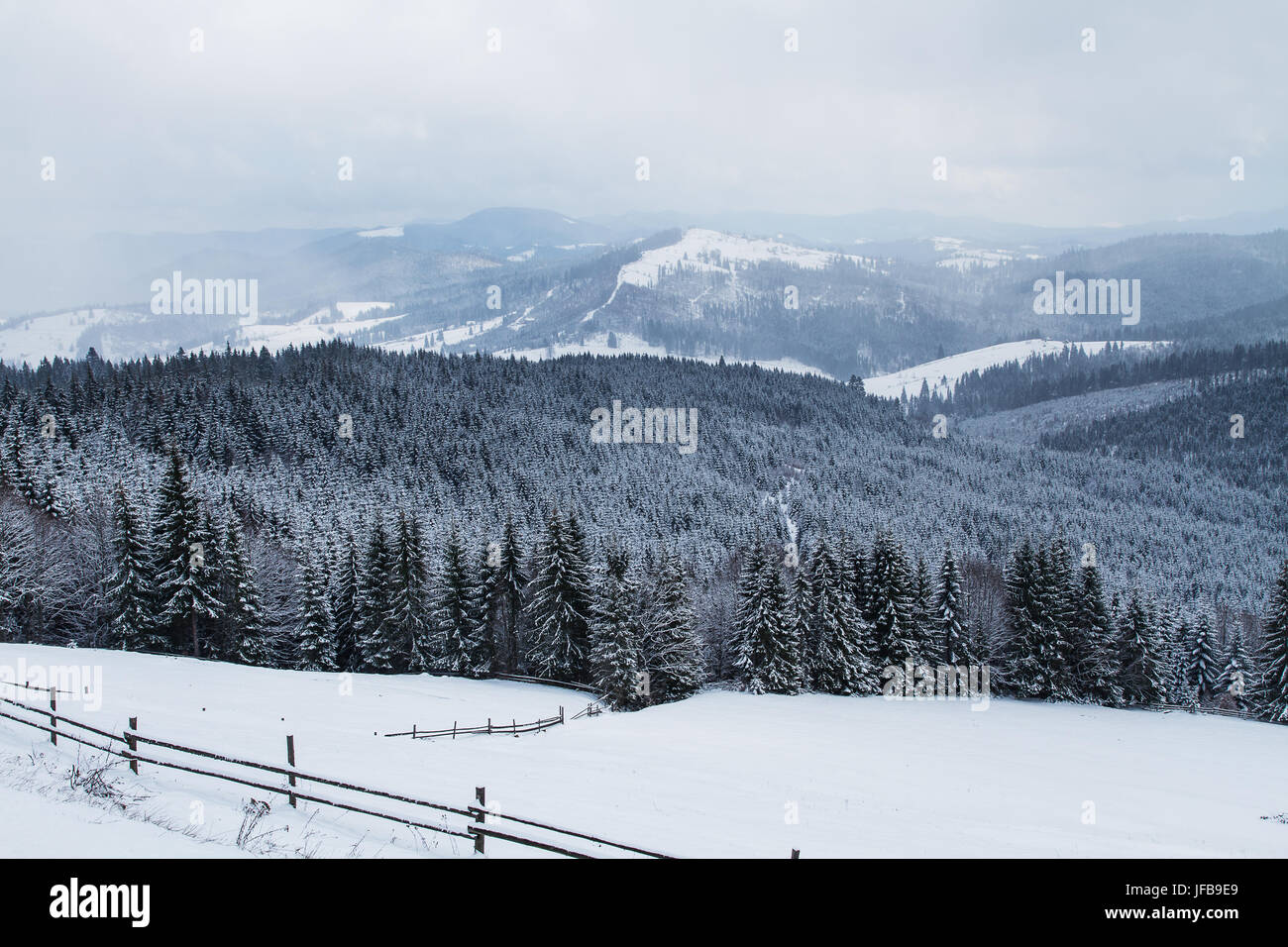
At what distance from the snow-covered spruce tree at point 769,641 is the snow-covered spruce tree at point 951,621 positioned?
1156 centimetres

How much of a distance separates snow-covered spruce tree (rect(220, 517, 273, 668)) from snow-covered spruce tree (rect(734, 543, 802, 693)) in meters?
31.8

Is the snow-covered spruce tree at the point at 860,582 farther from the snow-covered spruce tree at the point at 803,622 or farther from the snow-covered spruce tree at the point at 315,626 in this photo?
the snow-covered spruce tree at the point at 315,626

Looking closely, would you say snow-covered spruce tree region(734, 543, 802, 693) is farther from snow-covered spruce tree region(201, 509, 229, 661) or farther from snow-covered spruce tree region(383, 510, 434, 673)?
snow-covered spruce tree region(201, 509, 229, 661)

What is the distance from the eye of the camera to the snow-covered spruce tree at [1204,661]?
192 feet

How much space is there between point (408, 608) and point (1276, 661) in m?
56.8

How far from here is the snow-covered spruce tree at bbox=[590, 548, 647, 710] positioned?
4331 cm

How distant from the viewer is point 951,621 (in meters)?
51.9

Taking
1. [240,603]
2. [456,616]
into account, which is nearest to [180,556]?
[240,603]

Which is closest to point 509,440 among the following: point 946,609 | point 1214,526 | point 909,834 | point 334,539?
point 334,539

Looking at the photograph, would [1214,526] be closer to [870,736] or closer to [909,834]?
[870,736]

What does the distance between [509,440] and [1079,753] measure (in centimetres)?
14010

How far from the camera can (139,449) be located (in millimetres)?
104188

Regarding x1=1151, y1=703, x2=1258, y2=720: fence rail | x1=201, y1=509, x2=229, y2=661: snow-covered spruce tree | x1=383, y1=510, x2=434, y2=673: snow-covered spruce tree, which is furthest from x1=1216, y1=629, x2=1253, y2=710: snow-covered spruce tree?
x1=201, y1=509, x2=229, y2=661: snow-covered spruce tree
